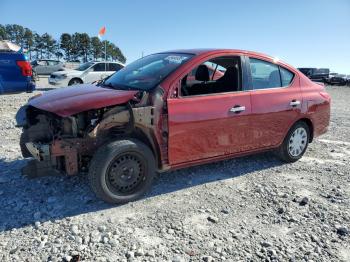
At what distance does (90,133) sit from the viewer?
3.68m

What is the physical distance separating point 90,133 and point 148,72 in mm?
1244

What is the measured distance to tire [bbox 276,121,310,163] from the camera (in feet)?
17.7

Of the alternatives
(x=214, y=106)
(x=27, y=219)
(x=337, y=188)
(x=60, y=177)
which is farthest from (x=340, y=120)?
(x=27, y=219)

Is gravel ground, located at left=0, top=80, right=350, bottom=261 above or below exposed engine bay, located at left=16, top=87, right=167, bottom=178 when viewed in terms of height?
below

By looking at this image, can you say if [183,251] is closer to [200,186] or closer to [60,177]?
[200,186]

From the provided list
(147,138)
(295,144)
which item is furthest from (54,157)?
(295,144)

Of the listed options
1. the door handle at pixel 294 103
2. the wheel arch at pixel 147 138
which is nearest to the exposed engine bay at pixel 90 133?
the wheel arch at pixel 147 138

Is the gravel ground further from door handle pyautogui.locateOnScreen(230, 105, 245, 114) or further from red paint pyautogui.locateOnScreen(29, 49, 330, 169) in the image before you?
door handle pyautogui.locateOnScreen(230, 105, 245, 114)

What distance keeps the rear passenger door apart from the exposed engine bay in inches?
58.6

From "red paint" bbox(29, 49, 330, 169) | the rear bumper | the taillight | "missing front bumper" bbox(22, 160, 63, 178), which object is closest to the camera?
"red paint" bbox(29, 49, 330, 169)

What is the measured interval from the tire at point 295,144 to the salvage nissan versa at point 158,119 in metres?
0.12

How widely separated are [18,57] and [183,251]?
736 centimetres

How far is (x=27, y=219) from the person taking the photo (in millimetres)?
3539

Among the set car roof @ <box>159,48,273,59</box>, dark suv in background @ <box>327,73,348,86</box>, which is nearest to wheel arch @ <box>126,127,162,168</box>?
car roof @ <box>159,48,273,59</box>
